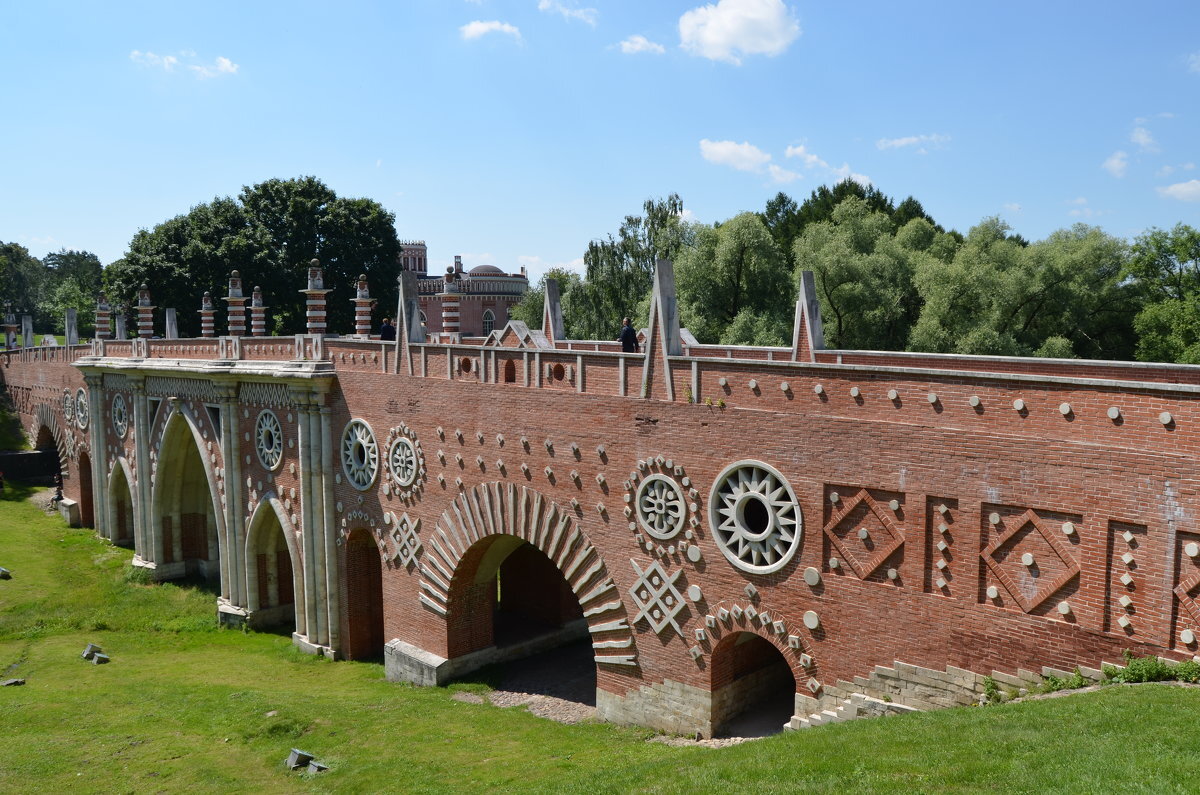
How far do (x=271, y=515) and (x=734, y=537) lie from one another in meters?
14.6

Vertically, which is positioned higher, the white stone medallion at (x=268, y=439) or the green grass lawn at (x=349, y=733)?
the white stone medallion at (x=268, y=439)

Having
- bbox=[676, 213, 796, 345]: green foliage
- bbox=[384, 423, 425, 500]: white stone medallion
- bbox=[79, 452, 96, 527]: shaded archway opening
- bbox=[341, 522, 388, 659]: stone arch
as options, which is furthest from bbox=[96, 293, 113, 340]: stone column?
bbox=[676, 213, 796, 345]: green foliage

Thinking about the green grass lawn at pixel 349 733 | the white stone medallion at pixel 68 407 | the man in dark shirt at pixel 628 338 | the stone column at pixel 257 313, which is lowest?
the green grass lawn at pixel 349 733

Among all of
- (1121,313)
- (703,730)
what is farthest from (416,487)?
(1121,313)

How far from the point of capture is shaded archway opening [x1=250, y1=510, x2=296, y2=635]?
23.4 m

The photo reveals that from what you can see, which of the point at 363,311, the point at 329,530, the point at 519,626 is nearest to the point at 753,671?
the point at 519,626

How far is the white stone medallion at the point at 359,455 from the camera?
63.9 feet

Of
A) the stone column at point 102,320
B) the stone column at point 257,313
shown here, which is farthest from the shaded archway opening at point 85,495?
the stone column at point 257,313

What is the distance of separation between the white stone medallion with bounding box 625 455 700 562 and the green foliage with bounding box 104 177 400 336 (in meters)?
30.8

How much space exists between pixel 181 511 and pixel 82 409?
862 cm

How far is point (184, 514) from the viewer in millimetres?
28156

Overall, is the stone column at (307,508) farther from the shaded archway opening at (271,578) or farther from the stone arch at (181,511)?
the stone arch at (181,511)

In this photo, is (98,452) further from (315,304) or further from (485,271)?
(485,271)

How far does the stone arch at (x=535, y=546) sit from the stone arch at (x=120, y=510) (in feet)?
59.0
